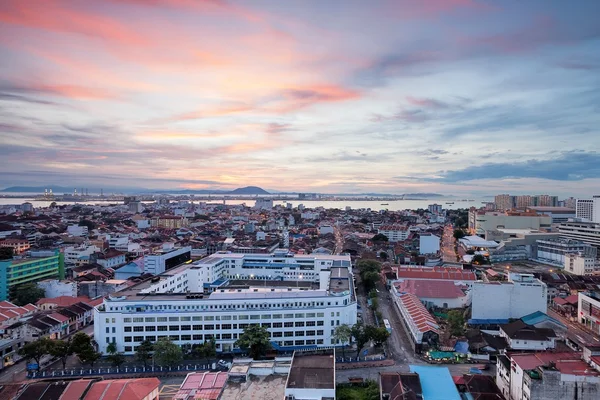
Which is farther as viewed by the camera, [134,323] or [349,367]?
[134,323]

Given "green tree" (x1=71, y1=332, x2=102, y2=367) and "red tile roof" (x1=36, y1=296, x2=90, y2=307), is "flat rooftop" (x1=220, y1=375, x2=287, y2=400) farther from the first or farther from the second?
"red tile roof" (x1=36, y1=296, x2=90, y2=307)

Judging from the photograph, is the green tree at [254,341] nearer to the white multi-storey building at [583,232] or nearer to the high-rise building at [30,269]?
the high-rise building at [30,269]

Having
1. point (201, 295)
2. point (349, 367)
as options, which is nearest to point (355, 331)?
point (349, 367)

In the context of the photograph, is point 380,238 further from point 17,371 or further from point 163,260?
point 17,371

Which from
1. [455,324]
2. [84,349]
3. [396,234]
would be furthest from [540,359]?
[396,234]

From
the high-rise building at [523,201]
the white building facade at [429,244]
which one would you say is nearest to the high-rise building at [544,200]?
the high-rise building at [523,201]

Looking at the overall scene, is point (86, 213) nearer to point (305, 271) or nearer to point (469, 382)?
point (305, 271)
